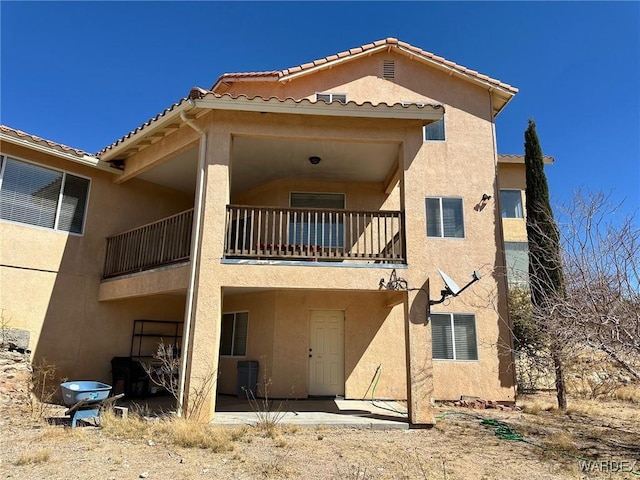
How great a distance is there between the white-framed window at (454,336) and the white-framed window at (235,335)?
5357mm

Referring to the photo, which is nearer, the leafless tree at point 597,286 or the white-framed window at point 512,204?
the leafless tree at point 597,286

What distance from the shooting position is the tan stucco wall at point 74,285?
9.77 m

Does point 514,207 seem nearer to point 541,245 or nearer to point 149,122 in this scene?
point 541,245

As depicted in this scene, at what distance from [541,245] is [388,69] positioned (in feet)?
24.4

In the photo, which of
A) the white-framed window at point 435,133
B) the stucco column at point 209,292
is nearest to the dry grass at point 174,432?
the stucco column at point 209,292

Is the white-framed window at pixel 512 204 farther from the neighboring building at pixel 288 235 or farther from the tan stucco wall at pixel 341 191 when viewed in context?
the tan stucco wall at pixel 341 191

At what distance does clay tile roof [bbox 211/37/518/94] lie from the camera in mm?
13203

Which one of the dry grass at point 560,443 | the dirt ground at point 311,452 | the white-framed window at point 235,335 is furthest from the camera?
the white-framed window at point 235,335

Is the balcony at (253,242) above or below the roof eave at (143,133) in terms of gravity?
below

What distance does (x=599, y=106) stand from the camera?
12.3m

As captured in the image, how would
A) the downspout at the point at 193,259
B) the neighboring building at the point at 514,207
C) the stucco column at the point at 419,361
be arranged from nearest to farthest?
the downspout at the point at 193,259 < the stucco column at the point at 419,361 < the neighboring building at the point at 514,207

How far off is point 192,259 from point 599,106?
12208 millimetres

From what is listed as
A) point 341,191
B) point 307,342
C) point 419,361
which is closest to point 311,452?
point 419,361

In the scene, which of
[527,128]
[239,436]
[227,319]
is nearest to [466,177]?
[527,128]
